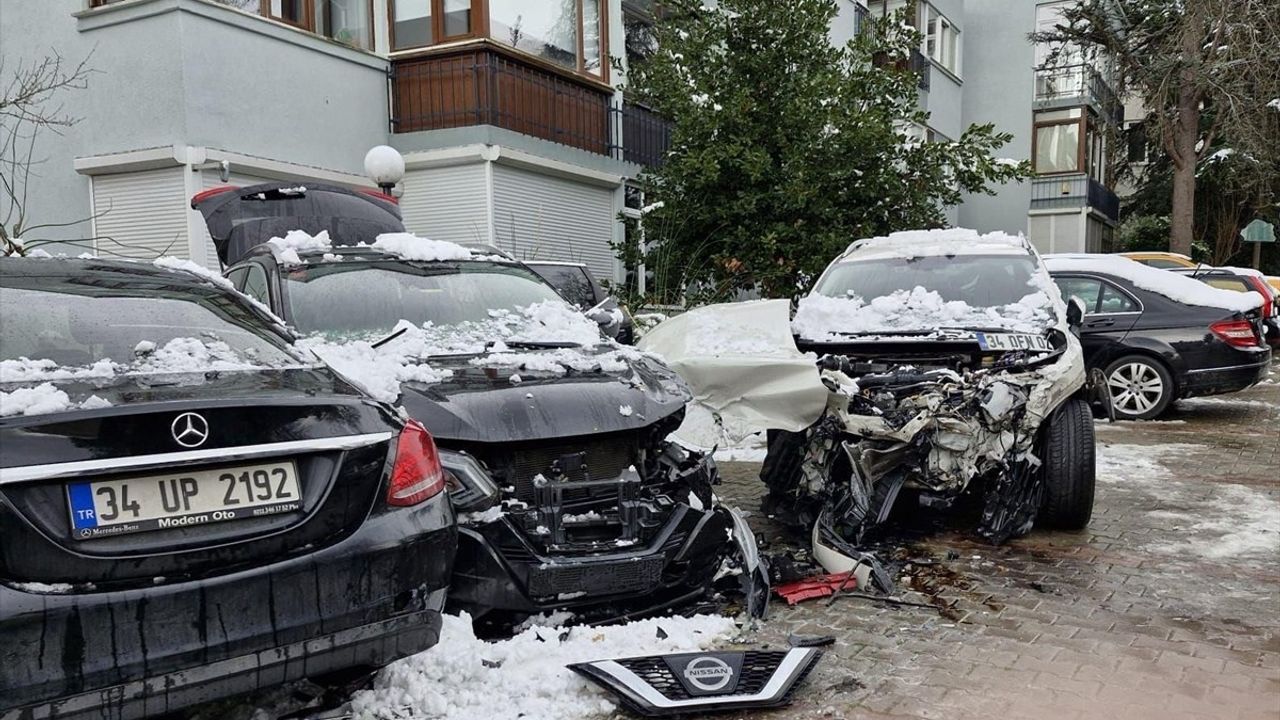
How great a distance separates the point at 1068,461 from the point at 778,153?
6207 millimetres

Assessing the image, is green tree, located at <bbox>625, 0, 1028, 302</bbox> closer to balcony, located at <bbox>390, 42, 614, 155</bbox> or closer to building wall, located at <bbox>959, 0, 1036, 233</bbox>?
balcony, located at <bbox>390, 42, 614, 155</bbox>

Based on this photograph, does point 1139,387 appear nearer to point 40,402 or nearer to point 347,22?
point 40,402

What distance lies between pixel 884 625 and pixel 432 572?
2190mm

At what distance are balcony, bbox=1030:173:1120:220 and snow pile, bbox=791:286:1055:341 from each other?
83.9 ft

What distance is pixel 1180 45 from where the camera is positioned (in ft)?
67.4

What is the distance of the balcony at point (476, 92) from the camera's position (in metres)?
11.9

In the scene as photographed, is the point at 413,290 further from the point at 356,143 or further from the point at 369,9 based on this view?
the point at 369,9

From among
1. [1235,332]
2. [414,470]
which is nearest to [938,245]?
[1235,332]

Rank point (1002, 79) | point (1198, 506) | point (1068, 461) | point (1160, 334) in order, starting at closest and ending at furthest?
1. point (1068, 461)
2. point (1198, 506)
3. point (1160, 334)
4. point (1002, 79)

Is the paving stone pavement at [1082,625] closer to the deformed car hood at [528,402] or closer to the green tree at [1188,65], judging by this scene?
the deformed car hood at [528,402]

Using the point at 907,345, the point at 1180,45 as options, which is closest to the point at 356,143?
the point at 907,345

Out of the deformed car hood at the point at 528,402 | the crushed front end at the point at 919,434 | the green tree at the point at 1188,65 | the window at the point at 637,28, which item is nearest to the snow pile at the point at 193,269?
the deformed car hood at the point at 528,402

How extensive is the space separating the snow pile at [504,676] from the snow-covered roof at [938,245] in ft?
13.3

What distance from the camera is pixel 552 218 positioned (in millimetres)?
13445
